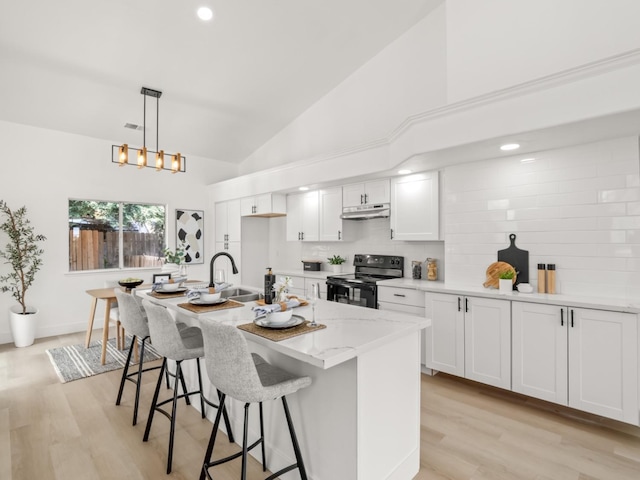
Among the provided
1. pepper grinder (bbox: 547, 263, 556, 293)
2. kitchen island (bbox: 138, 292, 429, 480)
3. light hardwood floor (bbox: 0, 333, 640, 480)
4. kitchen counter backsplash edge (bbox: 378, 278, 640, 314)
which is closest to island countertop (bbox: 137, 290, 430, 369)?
kitchen island (bbox: 138, 292, 429, 480)

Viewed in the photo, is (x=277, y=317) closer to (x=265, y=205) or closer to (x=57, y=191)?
(x=265, y=205)

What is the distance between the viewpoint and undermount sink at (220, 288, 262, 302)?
2951 millimetres

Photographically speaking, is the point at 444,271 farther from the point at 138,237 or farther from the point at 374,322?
the point at 138,237

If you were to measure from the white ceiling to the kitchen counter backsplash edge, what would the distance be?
2969 mm

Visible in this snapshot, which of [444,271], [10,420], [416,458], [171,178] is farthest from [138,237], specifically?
[416,458]

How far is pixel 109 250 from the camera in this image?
18.3ft

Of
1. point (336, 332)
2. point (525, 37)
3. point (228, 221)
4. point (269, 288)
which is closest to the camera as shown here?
point (336, 332)

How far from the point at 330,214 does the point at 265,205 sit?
4.09ft

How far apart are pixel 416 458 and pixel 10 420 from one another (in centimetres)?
311

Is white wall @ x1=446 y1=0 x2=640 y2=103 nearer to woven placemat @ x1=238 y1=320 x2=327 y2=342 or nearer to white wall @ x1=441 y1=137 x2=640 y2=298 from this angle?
white wall @ x1=441 y1=137 x2=640 y2=298

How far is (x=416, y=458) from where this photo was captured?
2.06m

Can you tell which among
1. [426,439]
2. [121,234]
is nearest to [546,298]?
[426,439]

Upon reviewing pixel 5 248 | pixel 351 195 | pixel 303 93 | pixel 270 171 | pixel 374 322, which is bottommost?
pixel 374 322

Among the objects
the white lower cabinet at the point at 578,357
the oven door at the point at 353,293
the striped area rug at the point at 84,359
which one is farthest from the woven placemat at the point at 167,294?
the white lower cabinet at the point at 578,357
